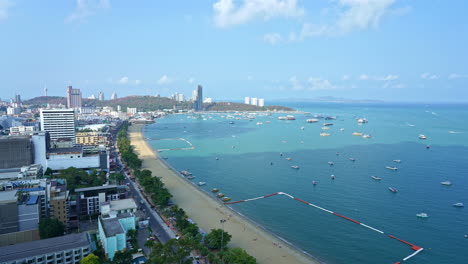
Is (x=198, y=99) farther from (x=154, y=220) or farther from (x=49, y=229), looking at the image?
(x=49, y=229)

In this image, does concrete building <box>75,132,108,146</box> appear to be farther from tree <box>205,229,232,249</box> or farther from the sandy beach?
tree <box>205,229,232,249</box>

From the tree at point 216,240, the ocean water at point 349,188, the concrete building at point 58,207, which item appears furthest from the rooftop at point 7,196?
the ocean water at point 349,188

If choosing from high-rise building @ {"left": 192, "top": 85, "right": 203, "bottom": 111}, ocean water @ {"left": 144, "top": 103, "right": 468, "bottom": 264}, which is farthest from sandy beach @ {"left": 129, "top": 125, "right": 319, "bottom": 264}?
high-rise building @ {"left": 192, "top": 85, "right": 203, "bottom": 111}

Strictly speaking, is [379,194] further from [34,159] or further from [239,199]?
[34,159]

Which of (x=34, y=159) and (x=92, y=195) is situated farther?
(x=34, y=159)

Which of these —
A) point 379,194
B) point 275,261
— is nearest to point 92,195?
point 275,261

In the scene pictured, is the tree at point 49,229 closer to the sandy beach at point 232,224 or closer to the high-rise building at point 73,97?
the sandy beach at point 232,224
